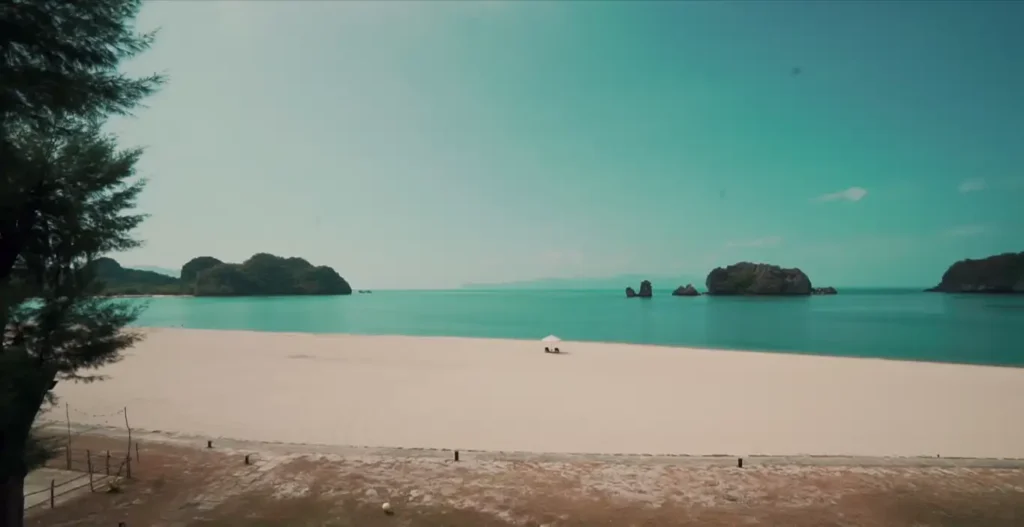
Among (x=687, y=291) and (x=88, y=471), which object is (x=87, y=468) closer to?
(x=88, y=471)

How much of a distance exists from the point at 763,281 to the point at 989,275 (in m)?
68.9

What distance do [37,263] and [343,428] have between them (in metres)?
9.24

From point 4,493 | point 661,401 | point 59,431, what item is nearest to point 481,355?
point 661,401

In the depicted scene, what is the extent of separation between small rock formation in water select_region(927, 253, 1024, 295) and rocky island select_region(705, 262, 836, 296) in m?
51.0

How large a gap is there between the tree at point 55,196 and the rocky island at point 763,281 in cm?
16122

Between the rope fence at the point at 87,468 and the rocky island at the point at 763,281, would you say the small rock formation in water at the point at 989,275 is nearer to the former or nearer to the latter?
the rocky island at the point at 763,281

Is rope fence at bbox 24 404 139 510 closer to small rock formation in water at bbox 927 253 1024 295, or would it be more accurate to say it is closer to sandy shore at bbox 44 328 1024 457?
sandy shore at bbox 44 328 1024 457

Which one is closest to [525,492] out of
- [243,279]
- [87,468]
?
[87,468]

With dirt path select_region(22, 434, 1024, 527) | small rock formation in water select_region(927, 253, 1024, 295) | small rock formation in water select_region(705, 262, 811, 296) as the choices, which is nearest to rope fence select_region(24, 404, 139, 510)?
dirt path select_region(22, 434, 1024, 527)

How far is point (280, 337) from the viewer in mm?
39750

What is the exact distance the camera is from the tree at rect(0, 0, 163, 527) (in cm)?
414

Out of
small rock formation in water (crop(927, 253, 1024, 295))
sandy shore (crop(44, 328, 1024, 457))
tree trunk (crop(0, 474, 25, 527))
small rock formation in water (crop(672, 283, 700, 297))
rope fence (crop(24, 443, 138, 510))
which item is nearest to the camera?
tree trunk (crop(0, 474, 25, 527))

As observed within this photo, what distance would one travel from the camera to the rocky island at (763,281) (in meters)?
147

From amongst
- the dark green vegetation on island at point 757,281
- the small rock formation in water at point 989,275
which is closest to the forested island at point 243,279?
the dark green vegetation on island at point 757,281
